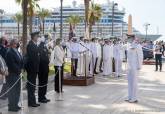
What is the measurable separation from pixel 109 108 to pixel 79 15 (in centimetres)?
11744

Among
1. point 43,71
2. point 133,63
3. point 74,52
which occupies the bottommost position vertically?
point 43,71

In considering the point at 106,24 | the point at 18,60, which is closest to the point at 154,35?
the point at 106,24

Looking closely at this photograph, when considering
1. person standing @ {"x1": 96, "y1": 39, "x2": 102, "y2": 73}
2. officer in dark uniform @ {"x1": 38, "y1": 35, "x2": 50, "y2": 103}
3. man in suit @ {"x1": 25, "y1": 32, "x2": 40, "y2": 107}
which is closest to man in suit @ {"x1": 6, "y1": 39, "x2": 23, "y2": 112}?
man in suit @ {"x1": 25, "y1": 32, "x2": 40, "y2": 107}

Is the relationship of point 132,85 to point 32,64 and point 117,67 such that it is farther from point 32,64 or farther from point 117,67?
point 117,67

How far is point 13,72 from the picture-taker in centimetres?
1271

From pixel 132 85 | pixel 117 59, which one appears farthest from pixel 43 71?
pixel 117 59

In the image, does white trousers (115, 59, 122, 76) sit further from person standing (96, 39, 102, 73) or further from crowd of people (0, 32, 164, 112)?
crowd of people (0, 32, 164, 112)

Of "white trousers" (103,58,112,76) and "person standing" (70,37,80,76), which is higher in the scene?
"person standing" (70,37,80,76)

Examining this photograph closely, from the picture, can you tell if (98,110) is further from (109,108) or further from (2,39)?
(2,39)

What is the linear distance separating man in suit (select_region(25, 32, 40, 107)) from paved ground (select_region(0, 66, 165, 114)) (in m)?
0.38

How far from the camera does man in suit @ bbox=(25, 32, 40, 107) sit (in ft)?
44.2

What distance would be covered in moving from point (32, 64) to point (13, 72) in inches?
35.1

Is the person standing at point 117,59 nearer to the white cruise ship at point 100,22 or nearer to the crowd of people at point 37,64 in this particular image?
the crowd of people at point 37,64

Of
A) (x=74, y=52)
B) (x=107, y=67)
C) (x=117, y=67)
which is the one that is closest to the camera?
(x=74, y=52)
